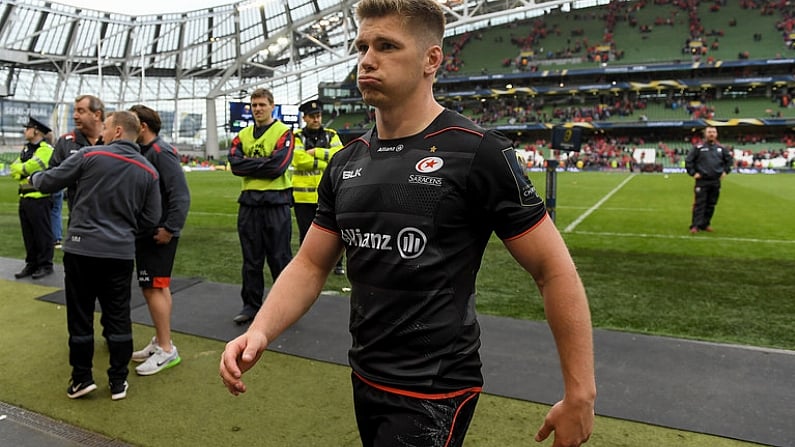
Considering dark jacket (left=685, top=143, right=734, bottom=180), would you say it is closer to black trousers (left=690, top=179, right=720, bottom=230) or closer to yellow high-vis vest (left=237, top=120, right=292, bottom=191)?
black trousers (left=690, top=179, right=720, bottom=230)

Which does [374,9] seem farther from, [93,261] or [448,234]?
[93,261]

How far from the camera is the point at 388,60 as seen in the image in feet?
4.91

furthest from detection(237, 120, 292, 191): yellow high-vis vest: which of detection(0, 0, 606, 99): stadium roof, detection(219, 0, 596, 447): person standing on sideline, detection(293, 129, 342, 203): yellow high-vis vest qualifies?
detection(0, 0, 606, 99): stadium roof

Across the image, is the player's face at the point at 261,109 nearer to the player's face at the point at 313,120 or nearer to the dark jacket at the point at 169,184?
the dark jacket at the point at 169,184

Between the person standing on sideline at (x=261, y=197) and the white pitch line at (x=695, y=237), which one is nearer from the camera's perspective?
the person standing on sideline at (x=261, y=197)

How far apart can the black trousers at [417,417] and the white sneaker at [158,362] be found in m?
2.96

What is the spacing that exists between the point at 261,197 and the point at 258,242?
1.36 ft

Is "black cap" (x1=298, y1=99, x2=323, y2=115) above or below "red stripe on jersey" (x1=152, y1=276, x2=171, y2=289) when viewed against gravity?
above

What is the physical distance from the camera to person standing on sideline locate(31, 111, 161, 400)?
3523 mm

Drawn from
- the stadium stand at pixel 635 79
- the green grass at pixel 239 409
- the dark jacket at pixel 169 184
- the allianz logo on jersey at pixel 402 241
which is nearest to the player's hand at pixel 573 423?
the allianz logo on jersey at pixel 402 241

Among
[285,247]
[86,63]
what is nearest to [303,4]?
[86,63]

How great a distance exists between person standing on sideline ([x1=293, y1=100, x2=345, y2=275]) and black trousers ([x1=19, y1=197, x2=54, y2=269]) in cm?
333

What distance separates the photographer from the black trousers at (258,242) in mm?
5051

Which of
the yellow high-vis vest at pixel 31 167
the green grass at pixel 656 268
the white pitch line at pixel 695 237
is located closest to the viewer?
the green grass at pixel 656 268
